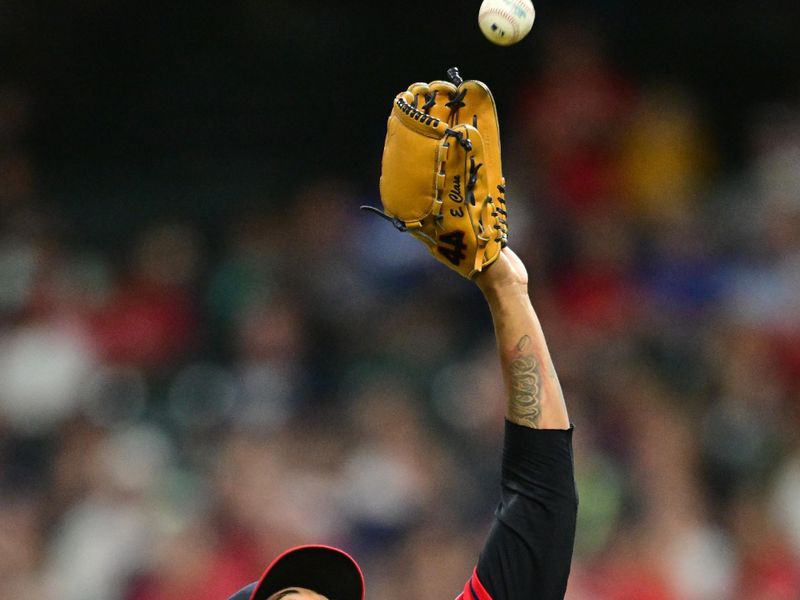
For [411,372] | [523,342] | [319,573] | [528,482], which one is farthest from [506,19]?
[411,372]

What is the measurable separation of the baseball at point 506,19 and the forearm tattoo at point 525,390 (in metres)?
0.75

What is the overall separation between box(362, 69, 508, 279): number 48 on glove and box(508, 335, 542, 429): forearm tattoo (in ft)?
0.58

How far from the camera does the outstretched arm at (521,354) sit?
204cm

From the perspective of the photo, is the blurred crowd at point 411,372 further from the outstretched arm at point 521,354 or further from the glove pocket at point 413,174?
the glove pocket at point 413,174

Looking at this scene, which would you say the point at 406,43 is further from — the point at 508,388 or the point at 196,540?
the point at 508,388

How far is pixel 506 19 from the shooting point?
2543 millimetres

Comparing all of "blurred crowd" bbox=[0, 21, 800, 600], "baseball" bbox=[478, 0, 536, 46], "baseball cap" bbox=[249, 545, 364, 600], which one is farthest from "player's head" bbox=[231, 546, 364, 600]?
"blurred crowd" bbox=[0, 21, 800, 600]

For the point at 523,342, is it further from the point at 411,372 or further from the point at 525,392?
the point at 411,372

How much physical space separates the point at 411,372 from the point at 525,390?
332 cm

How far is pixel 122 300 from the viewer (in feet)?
18.8

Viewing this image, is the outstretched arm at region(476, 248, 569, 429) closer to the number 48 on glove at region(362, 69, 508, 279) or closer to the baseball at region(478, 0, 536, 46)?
the number 48 on glove at region(362, 69, 508, 279)

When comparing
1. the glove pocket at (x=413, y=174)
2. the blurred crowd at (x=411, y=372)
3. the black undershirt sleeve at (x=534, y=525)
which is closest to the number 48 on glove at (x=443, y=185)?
the glove pocket at (x=413, y=174)

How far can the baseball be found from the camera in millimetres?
2541

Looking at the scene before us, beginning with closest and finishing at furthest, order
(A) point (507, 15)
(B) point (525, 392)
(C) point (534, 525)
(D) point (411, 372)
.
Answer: (C) point (534, 525)
(B) point (525, 392)
(A) point (507, 15)
(D) point (411, 372)
